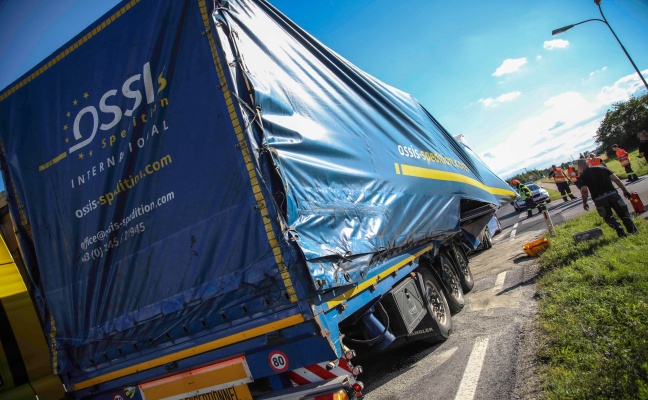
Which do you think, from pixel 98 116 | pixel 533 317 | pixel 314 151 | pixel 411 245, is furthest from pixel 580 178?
pixel 98 116

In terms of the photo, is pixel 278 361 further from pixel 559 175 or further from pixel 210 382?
pixel 559 175

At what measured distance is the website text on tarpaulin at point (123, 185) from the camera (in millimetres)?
3217

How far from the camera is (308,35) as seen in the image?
13.9 feet

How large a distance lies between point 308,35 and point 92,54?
6.77ft

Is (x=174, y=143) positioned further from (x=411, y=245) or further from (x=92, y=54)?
(x=411, y=245)

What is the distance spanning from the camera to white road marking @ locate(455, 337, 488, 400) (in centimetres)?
335

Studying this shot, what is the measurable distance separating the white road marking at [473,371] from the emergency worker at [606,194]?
158 inches

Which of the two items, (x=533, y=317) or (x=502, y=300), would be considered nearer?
(x=533, y=317)

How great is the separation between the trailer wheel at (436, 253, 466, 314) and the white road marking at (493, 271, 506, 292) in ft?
1.99

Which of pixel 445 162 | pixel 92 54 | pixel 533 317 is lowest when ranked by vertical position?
pixel 533 317

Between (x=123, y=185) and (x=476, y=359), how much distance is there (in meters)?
3.69

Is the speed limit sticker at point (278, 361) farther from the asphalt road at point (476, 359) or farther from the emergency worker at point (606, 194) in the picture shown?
the emergency worker at point (606, 194)

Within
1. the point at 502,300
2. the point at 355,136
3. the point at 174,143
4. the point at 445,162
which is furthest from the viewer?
the point at 445,162

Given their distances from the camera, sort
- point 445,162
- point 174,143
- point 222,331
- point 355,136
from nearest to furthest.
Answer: point 222,331 < point 174,143 < point 355,136 < point 445,162
